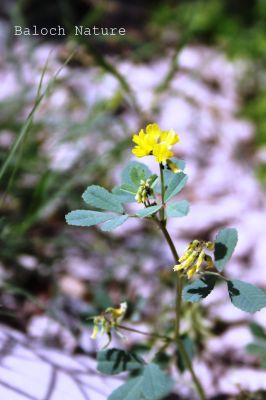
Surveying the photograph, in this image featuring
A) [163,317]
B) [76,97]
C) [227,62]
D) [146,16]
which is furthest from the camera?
[146,16]

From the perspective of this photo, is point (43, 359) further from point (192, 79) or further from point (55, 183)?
point (192, 79)

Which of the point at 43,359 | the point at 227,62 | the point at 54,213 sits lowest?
the point at 43,359

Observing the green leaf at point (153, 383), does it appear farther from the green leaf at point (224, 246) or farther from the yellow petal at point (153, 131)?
the yellow petal at point (153, 131)

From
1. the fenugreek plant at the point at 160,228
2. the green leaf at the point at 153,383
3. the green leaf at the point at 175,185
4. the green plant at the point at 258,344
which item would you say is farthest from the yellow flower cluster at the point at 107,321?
the green plant at the point at 258,344

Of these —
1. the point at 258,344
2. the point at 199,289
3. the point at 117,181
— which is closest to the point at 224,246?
the point at 199,289

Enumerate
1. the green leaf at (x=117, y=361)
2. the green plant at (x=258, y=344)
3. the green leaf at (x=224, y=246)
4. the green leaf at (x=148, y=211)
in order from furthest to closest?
the green plant at (x=258, y=344), the green leaf at (x=117, y=361), the green leaf at (x=224, y=246), the green leaf at (x=148, y=211)

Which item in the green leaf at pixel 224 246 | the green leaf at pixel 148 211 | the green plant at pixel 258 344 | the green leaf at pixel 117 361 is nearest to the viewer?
the green leaf at pixel 148 211

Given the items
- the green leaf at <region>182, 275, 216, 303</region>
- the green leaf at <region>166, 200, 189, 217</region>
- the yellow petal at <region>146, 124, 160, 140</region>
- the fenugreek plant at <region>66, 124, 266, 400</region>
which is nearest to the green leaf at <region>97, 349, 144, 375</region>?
the fenugreek plant at <region>66, 124, 266, 400</region>

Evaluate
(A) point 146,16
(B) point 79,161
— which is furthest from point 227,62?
(B) point 79,161
